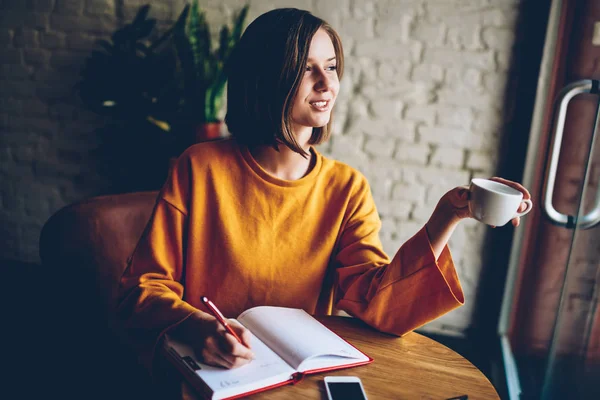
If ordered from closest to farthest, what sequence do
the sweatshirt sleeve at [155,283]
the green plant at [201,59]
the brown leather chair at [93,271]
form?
the sweatshirt sleeve at [155,283]
the brown leather chair at [93,271]
the green plant at [201,59]

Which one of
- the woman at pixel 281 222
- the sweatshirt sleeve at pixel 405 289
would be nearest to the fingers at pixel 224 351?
the woman at pixel 281 222

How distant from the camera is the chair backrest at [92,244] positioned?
1243 mm

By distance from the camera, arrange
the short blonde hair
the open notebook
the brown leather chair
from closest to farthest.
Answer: the open notebook → the short blonde hair → the brown leather chair

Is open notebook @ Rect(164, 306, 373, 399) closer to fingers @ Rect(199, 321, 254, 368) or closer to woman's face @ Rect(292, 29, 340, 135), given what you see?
fingers @ Rect(199, 321, 254, 368)

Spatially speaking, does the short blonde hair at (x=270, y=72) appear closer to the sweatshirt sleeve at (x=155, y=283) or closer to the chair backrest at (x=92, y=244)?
the sweatshirt sleeve at (x=155, y=283)

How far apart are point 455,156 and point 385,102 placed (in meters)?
0.44

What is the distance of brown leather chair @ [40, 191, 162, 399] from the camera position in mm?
1241

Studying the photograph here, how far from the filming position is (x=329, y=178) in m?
1.28

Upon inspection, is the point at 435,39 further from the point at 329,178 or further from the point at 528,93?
the point at 329,178

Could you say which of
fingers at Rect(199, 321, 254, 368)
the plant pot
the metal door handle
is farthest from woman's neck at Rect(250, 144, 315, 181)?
the plant pot

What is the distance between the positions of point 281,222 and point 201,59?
54.7 inches

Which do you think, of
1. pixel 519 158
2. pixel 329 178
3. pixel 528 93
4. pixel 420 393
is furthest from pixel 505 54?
pixel 420 393

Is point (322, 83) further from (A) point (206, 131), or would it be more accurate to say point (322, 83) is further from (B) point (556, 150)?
(A) point (206, 131)

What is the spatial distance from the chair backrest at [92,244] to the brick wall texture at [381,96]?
4.39ft
